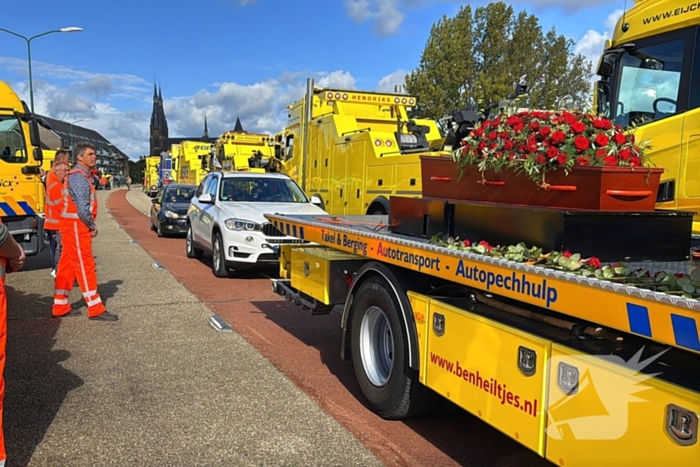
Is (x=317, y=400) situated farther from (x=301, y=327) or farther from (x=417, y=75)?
(x=417, y=75)

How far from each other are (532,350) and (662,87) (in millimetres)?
4674

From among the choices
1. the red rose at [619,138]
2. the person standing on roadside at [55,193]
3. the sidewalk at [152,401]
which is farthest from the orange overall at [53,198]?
the red rose at [619,138]

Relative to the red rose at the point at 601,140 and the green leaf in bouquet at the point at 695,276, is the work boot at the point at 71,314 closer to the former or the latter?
the red rose at the point at 601,140

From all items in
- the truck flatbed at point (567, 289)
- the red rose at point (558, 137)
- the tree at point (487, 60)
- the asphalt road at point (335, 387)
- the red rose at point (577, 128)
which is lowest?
the asphalt road at point (335, 387)

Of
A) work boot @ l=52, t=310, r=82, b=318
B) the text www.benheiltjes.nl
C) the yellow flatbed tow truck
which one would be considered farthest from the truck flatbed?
work boot @ l=52, t=310, r=82, b=318

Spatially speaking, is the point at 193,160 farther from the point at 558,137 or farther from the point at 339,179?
the point at 558,137

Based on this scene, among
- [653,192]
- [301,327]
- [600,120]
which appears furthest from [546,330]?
[301,327]

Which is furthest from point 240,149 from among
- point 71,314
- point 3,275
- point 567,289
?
point 567,289

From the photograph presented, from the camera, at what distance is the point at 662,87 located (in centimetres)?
632

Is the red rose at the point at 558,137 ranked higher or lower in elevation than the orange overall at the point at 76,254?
higher

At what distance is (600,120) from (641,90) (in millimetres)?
3521

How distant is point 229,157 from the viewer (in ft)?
78.2

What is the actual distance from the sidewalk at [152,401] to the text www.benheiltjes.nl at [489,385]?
748 millimetres

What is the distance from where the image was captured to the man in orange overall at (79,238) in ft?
22.4
